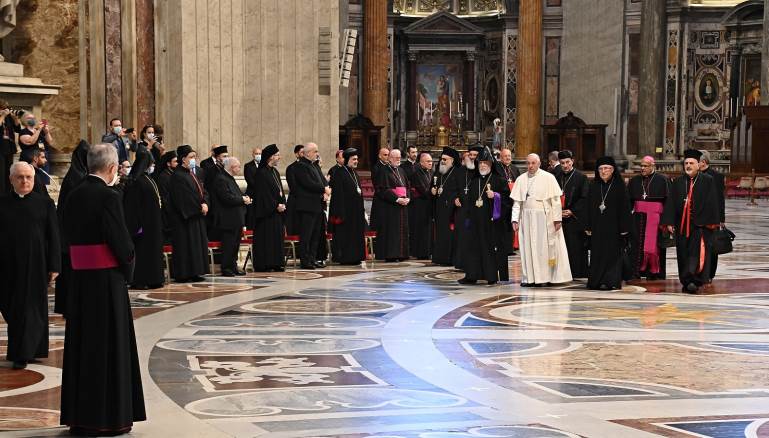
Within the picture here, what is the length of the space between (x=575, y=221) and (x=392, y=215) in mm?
3004

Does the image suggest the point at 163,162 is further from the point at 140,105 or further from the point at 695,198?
the point at 695,198

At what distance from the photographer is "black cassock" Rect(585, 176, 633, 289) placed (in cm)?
1381

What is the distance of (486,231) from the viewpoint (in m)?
14.3

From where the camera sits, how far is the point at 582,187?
1507cm

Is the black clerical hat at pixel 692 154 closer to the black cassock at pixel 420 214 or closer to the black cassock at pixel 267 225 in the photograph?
the black cassock at pixel 420 214

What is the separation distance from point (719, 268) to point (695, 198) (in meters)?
2.82

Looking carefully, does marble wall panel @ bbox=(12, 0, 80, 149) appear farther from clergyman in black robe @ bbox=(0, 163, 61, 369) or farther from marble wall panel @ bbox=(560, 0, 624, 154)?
marble wall panel @ bbox=(560, 0, 624, 154)

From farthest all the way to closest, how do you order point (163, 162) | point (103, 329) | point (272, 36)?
point (272, 36) < point (163, 162) < point (103, 329)

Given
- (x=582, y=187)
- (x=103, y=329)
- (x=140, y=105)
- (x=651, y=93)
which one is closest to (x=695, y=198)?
(x=582, y=187)

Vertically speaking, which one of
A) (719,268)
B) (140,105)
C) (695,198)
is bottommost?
(719,268)

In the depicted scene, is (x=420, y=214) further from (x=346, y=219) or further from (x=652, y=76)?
(x=652, y=76)

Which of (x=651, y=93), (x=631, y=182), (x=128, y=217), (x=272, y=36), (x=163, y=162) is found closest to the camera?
(x=128, y=217)

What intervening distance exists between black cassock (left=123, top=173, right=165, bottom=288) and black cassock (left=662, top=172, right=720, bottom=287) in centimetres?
553

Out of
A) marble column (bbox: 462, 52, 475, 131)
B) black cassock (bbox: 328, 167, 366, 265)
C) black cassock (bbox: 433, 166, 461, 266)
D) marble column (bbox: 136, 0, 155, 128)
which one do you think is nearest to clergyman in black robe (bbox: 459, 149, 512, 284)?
black cassock (bbox: 433, 166, 461, 266)
